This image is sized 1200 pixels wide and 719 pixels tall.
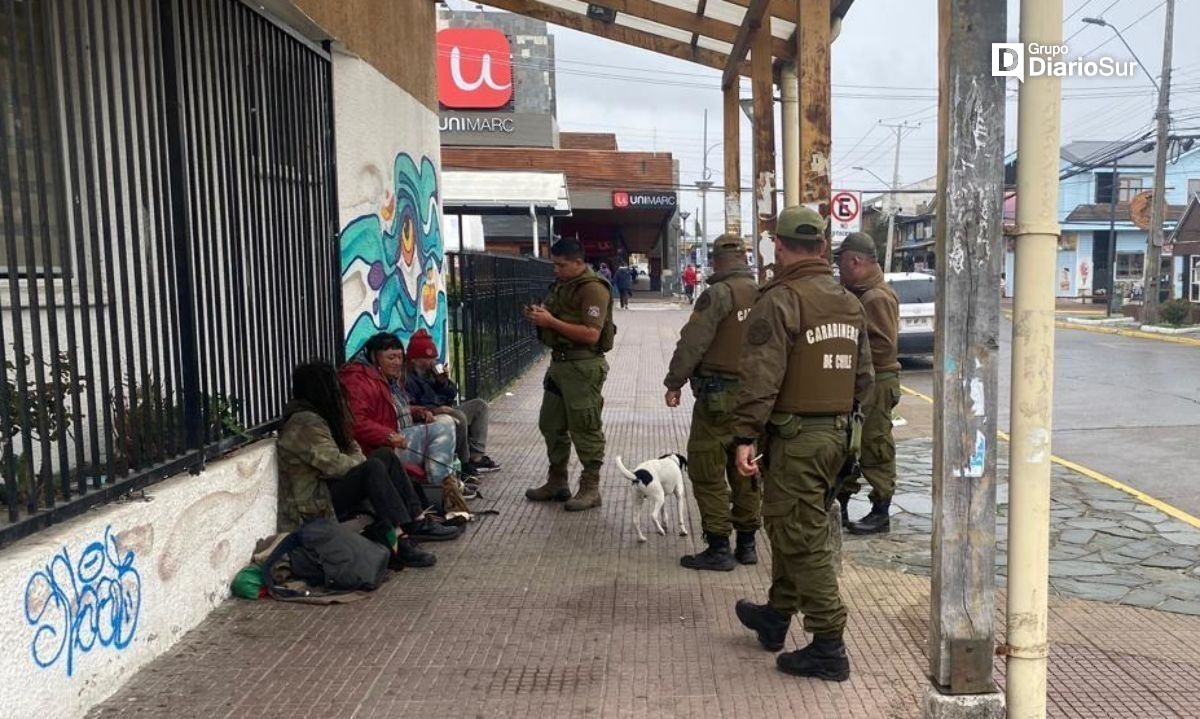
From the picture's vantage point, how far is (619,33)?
9648mm

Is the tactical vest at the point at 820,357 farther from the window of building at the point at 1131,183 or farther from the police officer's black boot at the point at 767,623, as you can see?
the window of building at the point at 1131,183

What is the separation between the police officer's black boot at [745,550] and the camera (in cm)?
547

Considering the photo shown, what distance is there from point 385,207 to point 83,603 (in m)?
4.72

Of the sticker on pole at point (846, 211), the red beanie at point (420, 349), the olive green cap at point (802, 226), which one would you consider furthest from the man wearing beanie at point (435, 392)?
the sticker on pole at point (846, 211)

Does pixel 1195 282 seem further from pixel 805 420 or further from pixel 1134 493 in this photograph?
pixel 805 420

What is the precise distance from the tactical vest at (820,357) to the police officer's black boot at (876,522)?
98.3 inches

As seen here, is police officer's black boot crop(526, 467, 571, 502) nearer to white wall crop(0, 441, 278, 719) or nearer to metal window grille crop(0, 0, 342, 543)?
metal window grille crop(0, 0, 342, 543)

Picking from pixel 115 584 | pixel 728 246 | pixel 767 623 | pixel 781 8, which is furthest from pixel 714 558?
pixel 781 8

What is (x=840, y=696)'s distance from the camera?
3775 mm

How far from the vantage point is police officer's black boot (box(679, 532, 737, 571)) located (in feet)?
17.5

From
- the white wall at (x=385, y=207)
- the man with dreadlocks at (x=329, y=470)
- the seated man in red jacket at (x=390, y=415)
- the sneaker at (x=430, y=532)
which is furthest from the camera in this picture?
the white wall at (x=385, y=207)

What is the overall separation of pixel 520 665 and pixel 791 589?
1208mm

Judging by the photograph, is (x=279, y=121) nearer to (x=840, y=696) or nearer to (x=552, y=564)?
(x=552, y=564)

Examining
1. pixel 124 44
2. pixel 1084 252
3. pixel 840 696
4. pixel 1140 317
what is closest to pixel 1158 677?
pixel 840 696
